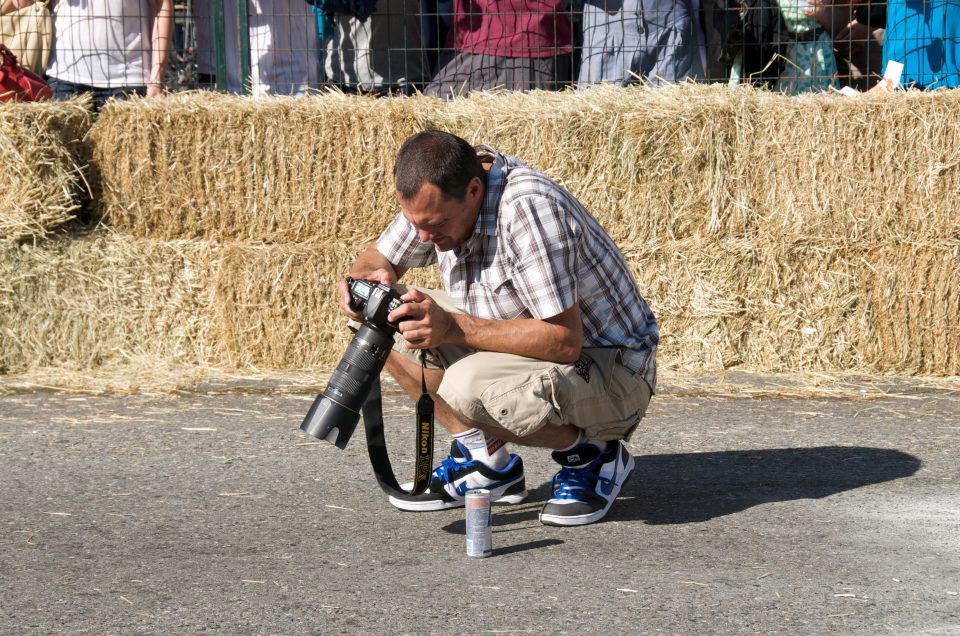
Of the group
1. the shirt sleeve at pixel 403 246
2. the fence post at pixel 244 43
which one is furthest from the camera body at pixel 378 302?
the fence post at pixel 244 43

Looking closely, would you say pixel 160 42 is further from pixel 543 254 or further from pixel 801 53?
pixel 543 254

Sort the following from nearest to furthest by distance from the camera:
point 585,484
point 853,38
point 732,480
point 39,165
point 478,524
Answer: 1. point 478,524
2. point 585,484
3. point 732,480
4. point 39,165
5. point 853,38

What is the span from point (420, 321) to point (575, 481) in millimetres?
864

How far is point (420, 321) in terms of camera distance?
378cm

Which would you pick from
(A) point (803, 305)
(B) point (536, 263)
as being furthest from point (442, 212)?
(A) point (803, 305)

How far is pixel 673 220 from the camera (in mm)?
6633

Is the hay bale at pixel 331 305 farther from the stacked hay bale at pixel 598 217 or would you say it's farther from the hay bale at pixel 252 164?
the hay bale at pixel 252 164

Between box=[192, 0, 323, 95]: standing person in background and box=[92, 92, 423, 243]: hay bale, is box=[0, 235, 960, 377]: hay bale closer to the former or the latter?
box=[92, 92, 423, 243]: hay bale

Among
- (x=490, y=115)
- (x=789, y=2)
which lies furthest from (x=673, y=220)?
(x=789, y=2)

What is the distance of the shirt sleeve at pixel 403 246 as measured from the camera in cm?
438

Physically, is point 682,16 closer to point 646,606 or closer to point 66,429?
point 66,429

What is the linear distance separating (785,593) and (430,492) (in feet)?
4.60

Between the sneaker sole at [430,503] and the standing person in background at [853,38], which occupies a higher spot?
the standing person in background at [853,38]

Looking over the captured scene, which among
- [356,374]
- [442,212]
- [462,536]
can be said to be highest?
[442,212]
